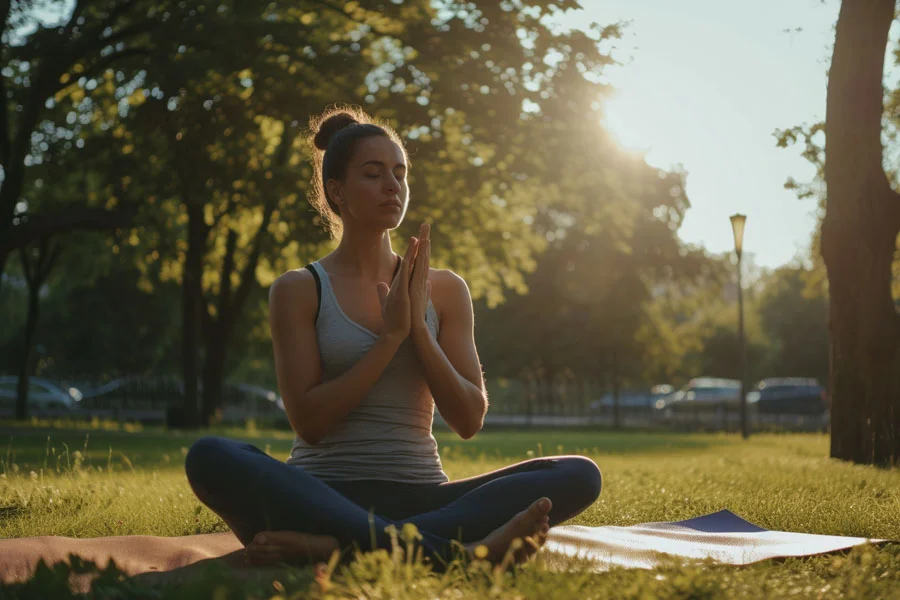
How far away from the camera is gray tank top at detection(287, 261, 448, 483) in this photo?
14.3ft

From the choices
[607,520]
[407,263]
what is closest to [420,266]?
[407,263]

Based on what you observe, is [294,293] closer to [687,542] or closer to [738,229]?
[687,542]

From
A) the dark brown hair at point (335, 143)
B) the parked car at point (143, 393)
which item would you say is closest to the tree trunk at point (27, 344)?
the parked car at point (143, 393)

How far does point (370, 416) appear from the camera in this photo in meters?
4.35

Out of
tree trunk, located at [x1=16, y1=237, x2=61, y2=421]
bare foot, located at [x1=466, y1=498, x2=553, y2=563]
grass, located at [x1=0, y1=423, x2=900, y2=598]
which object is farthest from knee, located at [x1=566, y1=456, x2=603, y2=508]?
tree trunk, located at [x1=16, y1=237, x2=61, y2=421]

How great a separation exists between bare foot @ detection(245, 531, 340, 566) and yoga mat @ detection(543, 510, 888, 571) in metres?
0.98

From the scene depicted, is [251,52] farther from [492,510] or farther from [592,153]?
[492,510]

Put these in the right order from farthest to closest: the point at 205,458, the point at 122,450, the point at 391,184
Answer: the point at 122,450
the point at 391,184
the point at 205,458

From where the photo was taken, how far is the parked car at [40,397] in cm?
3781

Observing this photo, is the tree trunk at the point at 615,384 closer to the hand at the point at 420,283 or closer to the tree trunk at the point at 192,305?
the tree trunk at the point at 192,305

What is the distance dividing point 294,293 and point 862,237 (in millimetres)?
8510

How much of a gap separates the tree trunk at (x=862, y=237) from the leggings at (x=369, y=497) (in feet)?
25.2

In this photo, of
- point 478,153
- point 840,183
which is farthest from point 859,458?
point 478,153

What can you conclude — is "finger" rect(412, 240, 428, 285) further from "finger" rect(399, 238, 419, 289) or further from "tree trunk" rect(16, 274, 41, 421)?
"tree trunk" rect(16, 274, 41, 421)
